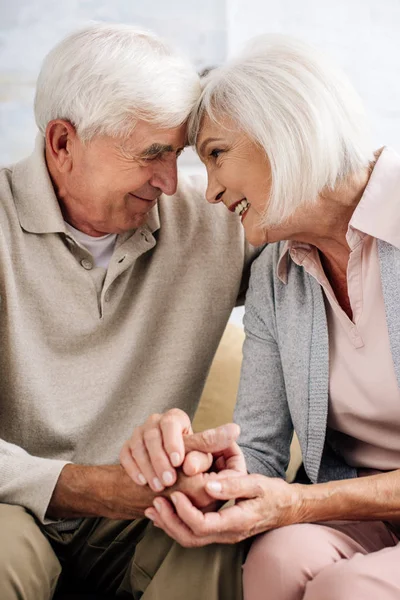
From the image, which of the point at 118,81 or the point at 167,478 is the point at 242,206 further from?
the point at 167,478

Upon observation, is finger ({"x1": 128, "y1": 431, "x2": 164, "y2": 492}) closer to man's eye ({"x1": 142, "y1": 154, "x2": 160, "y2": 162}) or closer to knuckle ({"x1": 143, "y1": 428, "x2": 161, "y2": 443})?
knuckle ({"x1": 143, "y1": 428, "x2": 161, "y2": 443})

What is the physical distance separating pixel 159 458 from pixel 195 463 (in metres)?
0.07

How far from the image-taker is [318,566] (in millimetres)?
1336

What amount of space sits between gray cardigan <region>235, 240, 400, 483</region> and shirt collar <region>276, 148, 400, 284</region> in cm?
3

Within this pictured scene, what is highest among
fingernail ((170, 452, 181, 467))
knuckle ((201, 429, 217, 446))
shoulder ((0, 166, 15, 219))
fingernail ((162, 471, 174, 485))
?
shoulder ((0, 166, 15, 219))

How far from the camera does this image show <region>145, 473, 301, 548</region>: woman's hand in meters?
1.35

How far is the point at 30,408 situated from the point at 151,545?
410 mm

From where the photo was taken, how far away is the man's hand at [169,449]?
142cm

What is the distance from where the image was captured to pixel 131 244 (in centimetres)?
180

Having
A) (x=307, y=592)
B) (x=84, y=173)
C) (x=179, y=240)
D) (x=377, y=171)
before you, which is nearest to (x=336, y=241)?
(x=377, y=171)

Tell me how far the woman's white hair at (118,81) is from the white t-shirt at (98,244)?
0.24 metres

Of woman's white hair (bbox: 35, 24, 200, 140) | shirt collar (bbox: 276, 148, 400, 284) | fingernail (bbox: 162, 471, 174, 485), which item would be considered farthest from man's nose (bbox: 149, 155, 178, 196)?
fingernail (bbox: 162, 471, 174, 485)

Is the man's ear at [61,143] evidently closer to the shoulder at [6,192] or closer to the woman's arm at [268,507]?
the shoulder at [6,192]

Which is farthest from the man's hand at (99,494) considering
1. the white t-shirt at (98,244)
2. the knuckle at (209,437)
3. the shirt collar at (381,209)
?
the shirt collar at (381,209)
